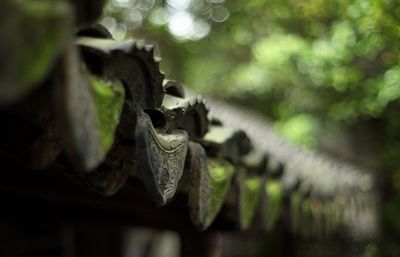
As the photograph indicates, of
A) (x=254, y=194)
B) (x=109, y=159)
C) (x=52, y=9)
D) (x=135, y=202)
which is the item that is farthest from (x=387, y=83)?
(x=52, y=9)

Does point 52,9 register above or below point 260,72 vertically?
below

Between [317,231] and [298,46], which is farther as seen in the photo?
[298,46]

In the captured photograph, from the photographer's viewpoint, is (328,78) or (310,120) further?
(310,120)

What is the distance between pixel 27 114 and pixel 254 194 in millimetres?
1743

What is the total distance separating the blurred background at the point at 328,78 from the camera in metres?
3.79

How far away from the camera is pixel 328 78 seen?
14.8 feet

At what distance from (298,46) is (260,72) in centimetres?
226

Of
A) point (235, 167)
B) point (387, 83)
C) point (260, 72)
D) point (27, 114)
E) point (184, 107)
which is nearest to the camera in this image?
point (27, 114)

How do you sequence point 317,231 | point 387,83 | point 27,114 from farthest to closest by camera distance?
point 317,231 → point 387,83 → point 27,114

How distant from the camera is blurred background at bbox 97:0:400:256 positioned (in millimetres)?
3789

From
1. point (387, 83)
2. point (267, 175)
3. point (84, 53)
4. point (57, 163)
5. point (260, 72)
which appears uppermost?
point (260, 72)

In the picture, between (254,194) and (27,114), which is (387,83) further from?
(27,114)

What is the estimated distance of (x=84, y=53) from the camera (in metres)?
1.13

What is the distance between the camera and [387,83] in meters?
3.69
